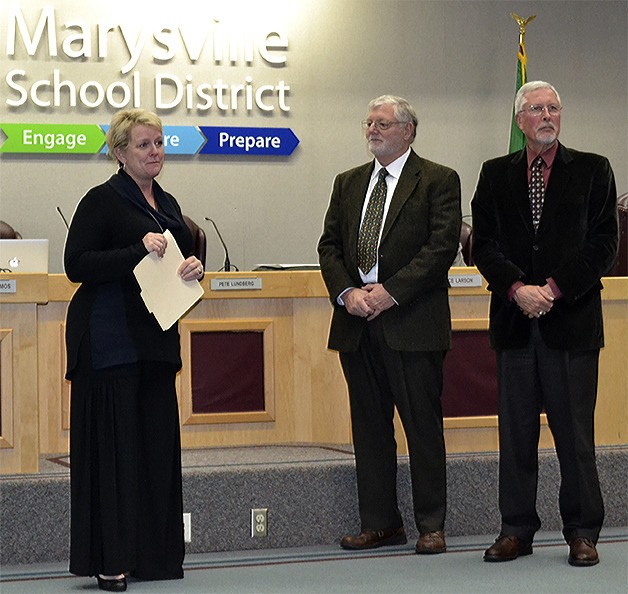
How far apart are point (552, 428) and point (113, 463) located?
1.38 meters

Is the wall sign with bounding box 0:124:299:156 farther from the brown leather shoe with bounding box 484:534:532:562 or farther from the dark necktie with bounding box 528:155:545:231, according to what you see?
the brown leather shoe with bounding box 484:534:532:562

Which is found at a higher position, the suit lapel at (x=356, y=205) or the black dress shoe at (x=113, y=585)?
the suit lapel at (x=356, y=205)

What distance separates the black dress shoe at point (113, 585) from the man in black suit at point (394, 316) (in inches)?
34.4

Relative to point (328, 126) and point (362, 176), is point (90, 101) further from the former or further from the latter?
point (362, 176)

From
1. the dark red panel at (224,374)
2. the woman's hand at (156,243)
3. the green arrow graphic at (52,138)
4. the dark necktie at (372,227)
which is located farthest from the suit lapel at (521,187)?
the green arrow graphic at (52,138)

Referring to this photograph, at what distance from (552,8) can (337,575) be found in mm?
5473

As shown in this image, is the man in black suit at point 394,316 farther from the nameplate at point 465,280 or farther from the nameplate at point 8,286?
the nameplate at point 8,286

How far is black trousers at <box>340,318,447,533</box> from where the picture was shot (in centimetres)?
360

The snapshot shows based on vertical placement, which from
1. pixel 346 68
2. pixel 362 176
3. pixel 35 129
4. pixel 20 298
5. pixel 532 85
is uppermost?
pixel 346 68

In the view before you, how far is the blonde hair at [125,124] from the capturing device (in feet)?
10.3

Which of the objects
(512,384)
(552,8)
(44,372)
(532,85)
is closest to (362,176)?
(532,85)

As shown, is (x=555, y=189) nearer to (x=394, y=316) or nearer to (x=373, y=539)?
(x=394, y=316)

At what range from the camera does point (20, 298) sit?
3.63 meters

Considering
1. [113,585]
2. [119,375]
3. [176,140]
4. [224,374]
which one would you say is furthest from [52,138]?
[113,585]
